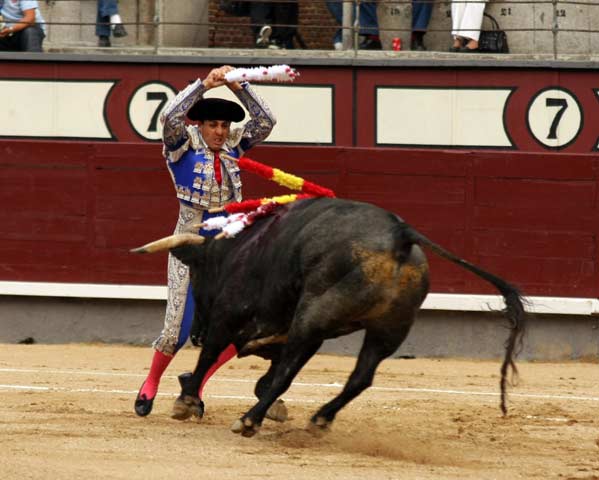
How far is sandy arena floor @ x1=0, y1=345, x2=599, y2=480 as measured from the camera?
5.38 meters

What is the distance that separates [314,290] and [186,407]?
3.23 feet

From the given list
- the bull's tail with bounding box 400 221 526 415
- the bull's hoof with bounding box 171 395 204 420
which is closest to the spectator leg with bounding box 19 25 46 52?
the bull's hoof with bounding box 171 395 204 420

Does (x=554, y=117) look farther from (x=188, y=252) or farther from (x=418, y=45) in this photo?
(x=188, y=252)

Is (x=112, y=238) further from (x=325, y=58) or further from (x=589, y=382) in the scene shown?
(x=589, y=382)

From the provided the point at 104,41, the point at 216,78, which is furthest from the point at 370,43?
the point at 216,78

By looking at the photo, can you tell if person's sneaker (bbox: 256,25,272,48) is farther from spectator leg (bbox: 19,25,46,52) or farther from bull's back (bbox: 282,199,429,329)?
bull's back (bbox: 282,199,429,329)

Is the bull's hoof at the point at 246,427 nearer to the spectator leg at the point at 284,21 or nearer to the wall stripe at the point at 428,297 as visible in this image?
the wall stripe at the point at 428,297

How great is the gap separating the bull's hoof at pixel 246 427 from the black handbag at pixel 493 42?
5.60 meters

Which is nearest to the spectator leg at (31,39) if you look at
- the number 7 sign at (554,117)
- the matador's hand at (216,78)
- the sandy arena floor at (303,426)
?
the sandy arena floor at (303,426)

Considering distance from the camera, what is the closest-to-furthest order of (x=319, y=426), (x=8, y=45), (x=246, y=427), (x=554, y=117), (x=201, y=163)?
(x=246, y=427) → (x=319, y=426) → (x=201, y=163) → (x=554, y=117) → (x=8, y=45)

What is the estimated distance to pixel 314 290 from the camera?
5668 mm

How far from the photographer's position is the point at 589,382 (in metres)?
8.73

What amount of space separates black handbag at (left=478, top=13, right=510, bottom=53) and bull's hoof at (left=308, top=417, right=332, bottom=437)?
5.44 meters

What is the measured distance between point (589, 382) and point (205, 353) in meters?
3.19
